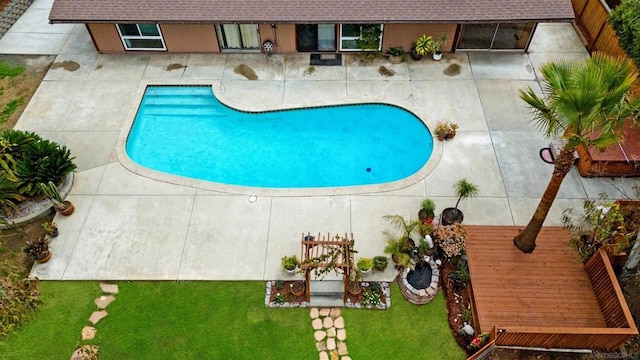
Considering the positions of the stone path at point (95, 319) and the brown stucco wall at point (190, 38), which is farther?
the brown stucco wall at point (190, 38)

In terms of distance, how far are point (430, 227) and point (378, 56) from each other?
9349 millimetres

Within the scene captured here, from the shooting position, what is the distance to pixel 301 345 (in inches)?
444

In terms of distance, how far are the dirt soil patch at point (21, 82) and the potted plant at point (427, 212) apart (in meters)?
15.6

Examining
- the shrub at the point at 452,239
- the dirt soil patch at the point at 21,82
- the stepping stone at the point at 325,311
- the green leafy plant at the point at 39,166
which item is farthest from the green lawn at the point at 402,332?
the dirt soil patch at the point at 21,82

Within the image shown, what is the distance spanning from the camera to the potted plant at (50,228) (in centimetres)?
1310

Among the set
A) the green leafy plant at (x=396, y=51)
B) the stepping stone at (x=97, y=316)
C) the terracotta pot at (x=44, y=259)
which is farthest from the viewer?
the green leafy plant at (x=396, y=51)

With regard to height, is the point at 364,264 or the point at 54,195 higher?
the point at 54,195

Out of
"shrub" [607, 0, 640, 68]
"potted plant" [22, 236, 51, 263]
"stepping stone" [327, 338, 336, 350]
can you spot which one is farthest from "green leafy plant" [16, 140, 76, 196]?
"shrub" [607, 0, 640, 68]

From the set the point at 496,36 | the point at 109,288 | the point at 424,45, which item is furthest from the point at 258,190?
the point at 496,36

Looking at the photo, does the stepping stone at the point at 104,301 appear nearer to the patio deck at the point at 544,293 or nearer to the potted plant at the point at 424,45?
the patio deck at the point at 544,293

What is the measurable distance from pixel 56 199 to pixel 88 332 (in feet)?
14.7

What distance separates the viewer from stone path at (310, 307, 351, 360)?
36.7 feet

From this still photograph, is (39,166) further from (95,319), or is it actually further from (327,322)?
(327,322)

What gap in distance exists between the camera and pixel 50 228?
43.0 ft
